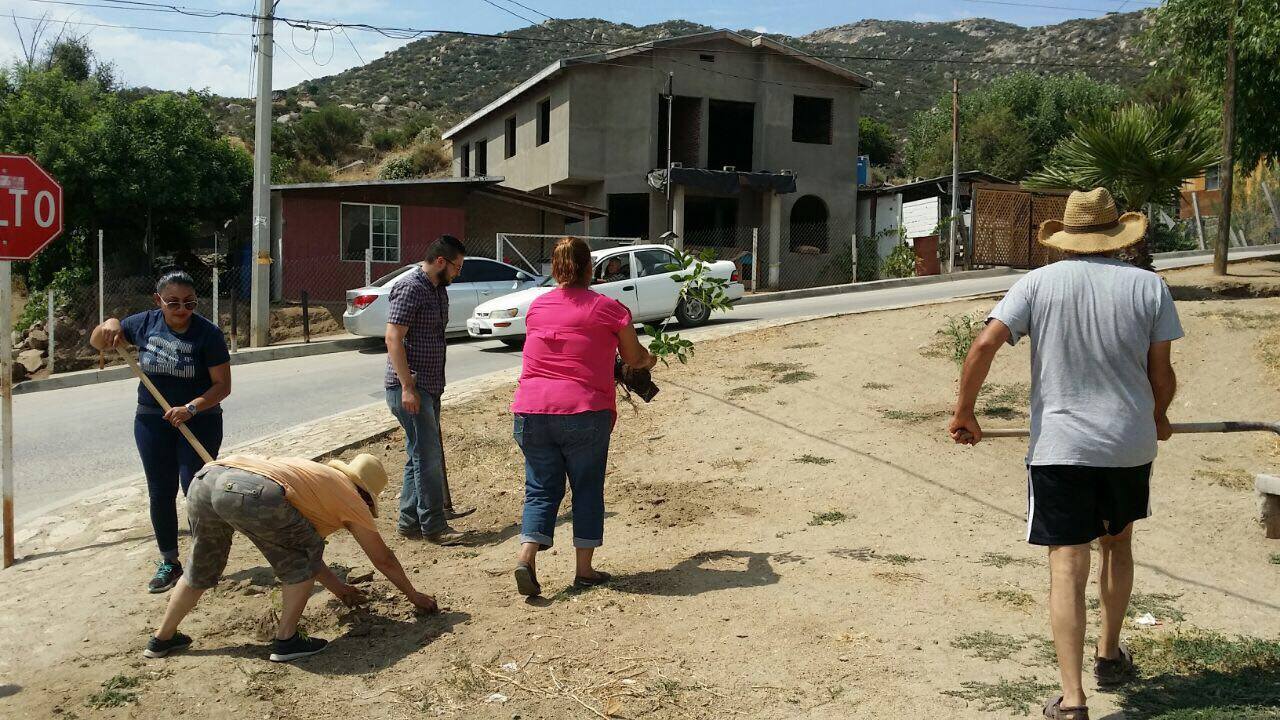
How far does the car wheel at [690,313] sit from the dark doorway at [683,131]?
12.7 meters

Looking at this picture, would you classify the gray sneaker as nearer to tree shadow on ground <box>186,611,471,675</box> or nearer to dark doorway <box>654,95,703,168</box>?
tree shadow on ground <box>186,611,471,675</box>

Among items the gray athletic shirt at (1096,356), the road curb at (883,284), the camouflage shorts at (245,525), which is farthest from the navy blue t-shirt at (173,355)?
the road curb at (883,284)

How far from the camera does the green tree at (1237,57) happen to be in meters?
14.9

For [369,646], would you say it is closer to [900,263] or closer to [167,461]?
[167,461]

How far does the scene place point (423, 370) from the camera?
6289mm

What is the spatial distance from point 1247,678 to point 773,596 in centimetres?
202

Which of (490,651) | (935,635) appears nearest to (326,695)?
(490,651)

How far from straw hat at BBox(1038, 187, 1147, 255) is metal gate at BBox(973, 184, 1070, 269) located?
23.7 m

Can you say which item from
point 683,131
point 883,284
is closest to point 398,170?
point 683,131

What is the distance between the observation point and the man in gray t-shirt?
3510 millimetres

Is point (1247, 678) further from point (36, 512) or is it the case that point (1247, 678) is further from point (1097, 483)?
point (36, 512)

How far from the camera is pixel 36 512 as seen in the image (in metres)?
7.70

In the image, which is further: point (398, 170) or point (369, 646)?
point (398, 170)

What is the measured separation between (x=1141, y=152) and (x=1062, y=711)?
12092mm
